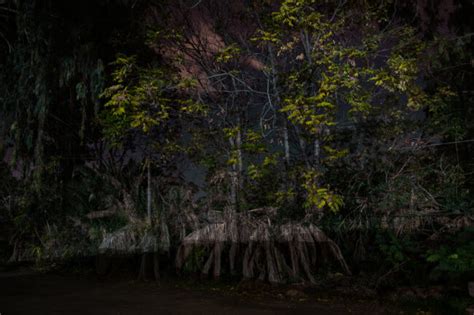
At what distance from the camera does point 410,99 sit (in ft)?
28.1

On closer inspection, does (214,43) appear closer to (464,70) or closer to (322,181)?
(322,181)

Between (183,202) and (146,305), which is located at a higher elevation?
(183,202)

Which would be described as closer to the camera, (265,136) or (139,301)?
(139,301)

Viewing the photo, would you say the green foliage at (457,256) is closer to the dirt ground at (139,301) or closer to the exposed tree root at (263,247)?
the dirt ground at (139,301)

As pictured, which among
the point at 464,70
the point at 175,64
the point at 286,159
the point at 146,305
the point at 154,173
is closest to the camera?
the point at 146,305

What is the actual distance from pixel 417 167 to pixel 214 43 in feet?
19.6

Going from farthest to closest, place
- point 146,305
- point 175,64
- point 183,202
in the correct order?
point 175,64
point 183,202
point 146,305

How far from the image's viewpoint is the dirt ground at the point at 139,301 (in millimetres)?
6473

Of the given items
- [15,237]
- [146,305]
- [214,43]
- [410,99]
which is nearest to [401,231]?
[410,99]

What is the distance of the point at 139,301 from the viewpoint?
7168mm

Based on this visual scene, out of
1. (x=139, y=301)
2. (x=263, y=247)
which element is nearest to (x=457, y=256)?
(x=263, y=247)

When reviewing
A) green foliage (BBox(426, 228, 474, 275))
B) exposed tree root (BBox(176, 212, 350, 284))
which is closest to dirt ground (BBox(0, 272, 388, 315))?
exposed tree root (BBox(176, 212, 350, 284))

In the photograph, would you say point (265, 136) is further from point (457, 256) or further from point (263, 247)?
point (457, 256)

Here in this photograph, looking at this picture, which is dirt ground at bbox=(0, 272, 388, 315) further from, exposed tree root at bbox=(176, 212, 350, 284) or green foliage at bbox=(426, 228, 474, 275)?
green foliage at bbox=(426, 228, 474, 275)
